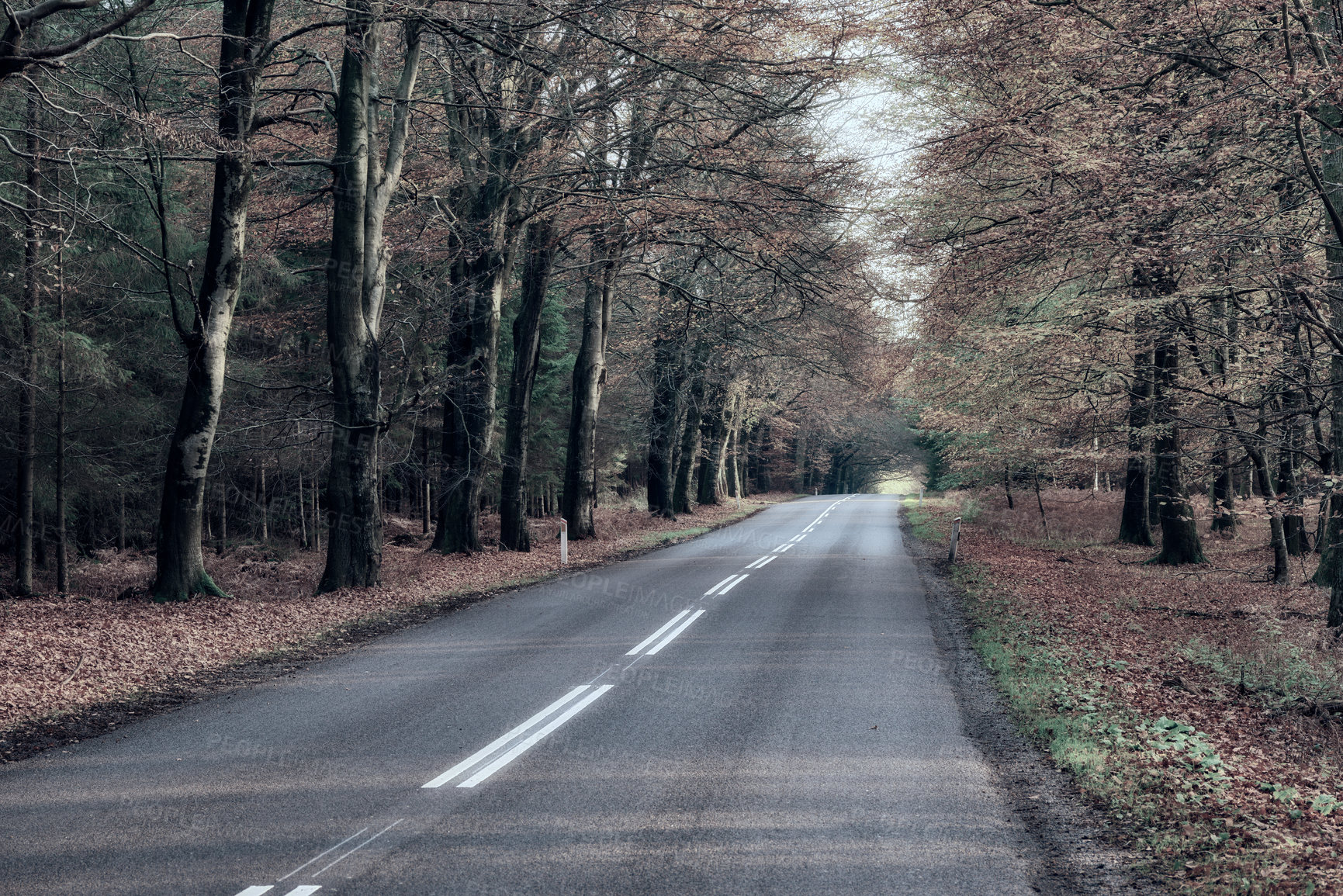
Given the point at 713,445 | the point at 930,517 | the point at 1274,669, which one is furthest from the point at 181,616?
the point at 713,445

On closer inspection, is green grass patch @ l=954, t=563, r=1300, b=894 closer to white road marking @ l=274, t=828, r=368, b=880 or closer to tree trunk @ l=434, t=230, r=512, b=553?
white road marking @ l=274, t=828, r=368, b=880

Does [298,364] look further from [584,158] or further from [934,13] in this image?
[934,13]

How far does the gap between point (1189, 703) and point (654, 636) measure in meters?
5.51

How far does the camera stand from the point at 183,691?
8.15 meters

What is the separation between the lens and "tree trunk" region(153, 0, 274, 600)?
12617 millimetres

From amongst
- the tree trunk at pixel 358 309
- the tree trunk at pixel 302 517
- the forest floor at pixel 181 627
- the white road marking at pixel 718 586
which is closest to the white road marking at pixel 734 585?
the white road marking at pixel 718 586

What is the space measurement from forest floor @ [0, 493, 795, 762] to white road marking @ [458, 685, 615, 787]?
3262 millimetres

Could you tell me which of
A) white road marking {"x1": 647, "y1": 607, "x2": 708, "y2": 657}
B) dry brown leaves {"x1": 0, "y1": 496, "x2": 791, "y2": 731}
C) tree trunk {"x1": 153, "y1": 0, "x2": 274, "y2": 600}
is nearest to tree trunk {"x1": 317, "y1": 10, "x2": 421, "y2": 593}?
dry brown leaves {"x1": 0, "y1": 496, "x2": 791, "y2": 731}

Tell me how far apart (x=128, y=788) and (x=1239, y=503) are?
15.7 metres

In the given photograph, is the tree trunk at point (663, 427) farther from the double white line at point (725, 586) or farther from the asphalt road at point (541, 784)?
the asphalt road at point (541, 784)

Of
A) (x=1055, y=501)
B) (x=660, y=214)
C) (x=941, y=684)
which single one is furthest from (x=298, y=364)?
(x=1055, y=501)

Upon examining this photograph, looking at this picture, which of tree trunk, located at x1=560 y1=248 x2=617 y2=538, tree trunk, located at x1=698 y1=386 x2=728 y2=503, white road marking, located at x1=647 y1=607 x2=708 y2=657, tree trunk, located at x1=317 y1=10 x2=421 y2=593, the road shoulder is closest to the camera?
the road shoulder

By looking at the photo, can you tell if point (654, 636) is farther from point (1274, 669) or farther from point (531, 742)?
point (1274, 669)

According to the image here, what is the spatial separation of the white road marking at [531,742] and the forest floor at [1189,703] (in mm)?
3556
